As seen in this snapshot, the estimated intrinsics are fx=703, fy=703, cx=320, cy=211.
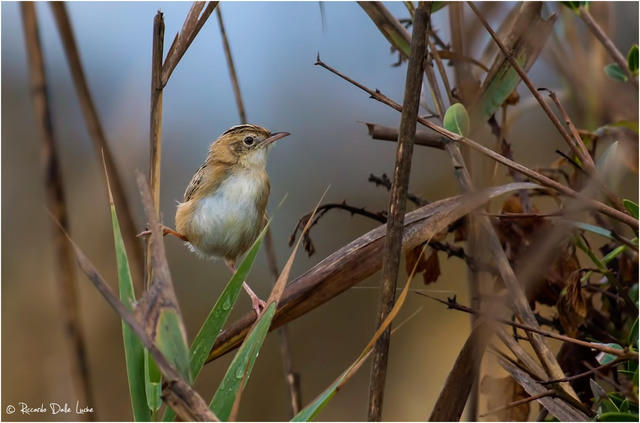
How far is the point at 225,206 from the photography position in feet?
9.68

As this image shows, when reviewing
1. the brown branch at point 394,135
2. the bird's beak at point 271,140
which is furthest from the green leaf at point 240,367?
the bird's beak at point 271,140

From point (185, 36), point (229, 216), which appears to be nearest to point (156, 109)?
point (185, 36)

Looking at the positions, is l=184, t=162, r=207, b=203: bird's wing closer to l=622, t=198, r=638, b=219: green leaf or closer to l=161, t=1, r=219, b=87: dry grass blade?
l=161, t=1, r=219, b=87: dry grass blade

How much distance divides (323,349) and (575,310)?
373 centimetres

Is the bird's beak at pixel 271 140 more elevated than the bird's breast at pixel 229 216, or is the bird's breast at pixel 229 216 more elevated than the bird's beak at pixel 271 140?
the bird's beak at pixel 271 140

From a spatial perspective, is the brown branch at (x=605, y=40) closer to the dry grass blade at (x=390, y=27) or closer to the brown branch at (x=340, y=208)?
the dry grass blade at (x=390, y=27)

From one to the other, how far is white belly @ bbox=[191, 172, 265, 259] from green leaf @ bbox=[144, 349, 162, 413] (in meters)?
1.39

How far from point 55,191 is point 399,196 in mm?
972

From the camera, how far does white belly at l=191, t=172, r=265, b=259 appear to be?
2939 millimetres

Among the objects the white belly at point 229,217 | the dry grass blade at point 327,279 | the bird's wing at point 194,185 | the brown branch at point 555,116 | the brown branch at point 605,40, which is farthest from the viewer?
the bird's wing at point 194,185

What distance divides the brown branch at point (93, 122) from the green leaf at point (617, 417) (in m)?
1.32

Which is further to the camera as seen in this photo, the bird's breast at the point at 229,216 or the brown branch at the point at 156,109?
the bird's breast at the point at 229,216

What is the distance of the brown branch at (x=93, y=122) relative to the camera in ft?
5.99

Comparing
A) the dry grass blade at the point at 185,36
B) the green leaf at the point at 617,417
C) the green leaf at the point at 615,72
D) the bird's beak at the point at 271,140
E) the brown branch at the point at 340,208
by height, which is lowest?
the green leaf at the point at 617,417
